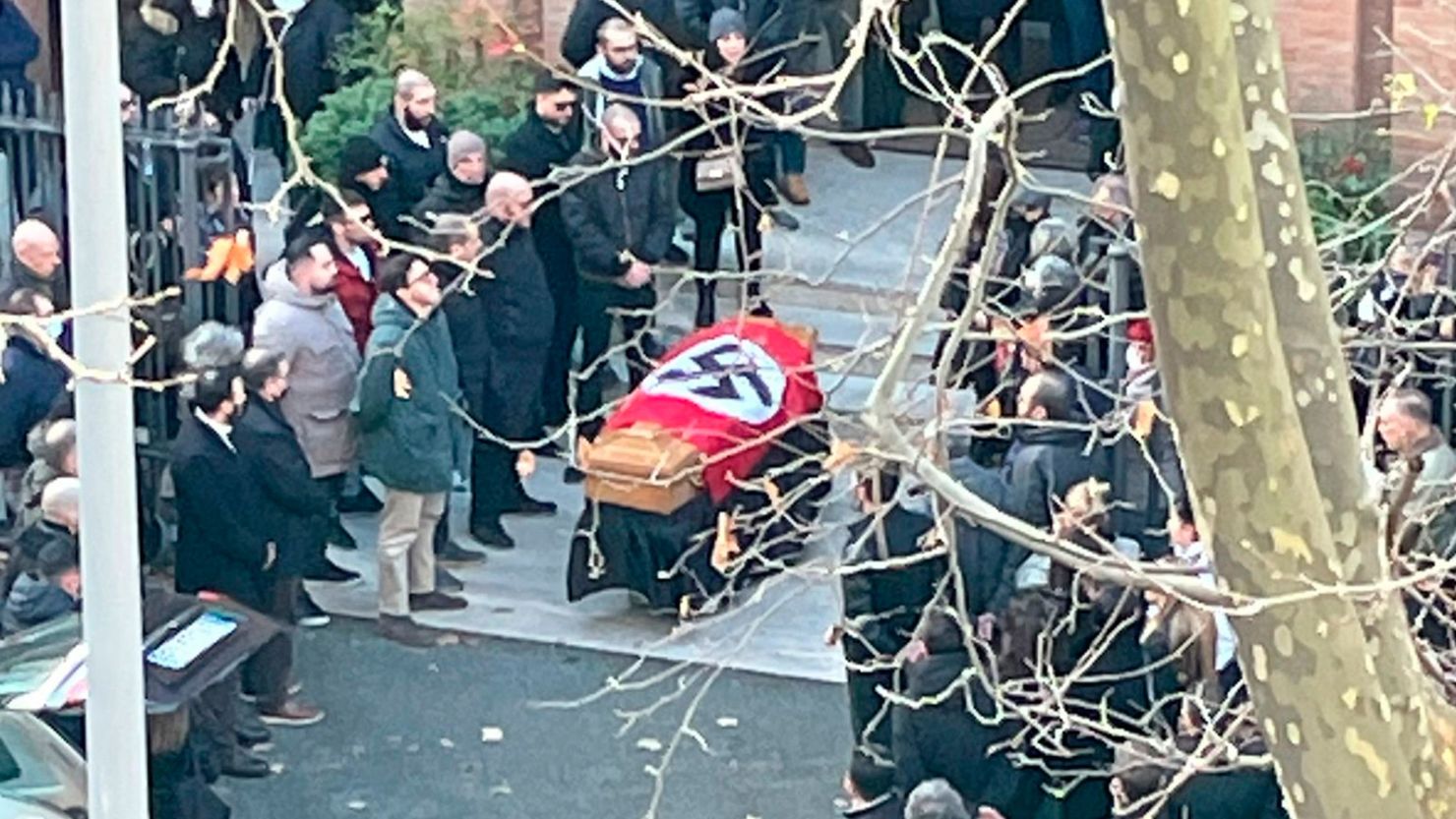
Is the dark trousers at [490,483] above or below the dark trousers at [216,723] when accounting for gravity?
above

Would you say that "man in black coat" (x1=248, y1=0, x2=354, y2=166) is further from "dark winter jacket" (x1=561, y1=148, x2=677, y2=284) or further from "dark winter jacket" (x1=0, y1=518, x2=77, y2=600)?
"dark winter jacket" (x1=0, y1=518, x2=77, y2=600)

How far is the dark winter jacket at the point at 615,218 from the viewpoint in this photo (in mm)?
13828

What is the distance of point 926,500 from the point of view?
10609mm

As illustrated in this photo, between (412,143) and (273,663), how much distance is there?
2556 millimetres

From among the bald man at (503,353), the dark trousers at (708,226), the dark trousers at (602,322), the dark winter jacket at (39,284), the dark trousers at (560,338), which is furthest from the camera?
the dark trousers at (708,226)

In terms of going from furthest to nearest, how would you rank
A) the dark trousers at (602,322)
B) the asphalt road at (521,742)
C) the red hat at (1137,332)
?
the dark trousers at (602,322), the asphalt road at (521,742), the red hat at (1137,332)

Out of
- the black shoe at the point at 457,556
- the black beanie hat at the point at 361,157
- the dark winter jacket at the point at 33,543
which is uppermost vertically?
the black beanie hat at the point at 361,157

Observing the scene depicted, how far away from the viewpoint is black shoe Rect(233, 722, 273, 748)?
39.3 ft

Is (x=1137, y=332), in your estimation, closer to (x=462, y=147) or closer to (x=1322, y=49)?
(x=462, y=147)

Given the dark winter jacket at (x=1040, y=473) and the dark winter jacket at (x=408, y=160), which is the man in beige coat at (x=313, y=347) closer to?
the dark winter jacket at (x=408, y=160)

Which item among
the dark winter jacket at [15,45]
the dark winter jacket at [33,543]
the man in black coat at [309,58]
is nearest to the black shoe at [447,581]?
the dark winter jacket at [33,543]

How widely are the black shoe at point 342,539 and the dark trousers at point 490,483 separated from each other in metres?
0.46

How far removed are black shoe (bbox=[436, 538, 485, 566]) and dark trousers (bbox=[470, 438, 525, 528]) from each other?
123 millimetres

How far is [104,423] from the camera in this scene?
7785 millimetres
